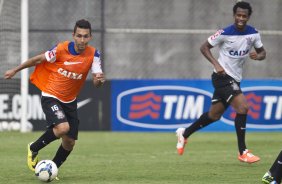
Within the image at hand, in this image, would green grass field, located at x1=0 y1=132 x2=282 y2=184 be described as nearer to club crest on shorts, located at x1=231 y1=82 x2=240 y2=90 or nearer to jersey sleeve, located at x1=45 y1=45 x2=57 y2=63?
club crest on shorts, located at x1=231 y1=82 x2=240 y2=90

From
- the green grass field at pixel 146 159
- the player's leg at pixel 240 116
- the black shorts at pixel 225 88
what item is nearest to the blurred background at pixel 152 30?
the green grass field at pixel 146 159

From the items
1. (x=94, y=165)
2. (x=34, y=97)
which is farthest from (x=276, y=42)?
(x=94, y=165)

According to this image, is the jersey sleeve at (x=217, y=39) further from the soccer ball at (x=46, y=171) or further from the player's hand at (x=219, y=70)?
the soccer ball at (x=46, y=171)

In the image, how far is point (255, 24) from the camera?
Result: 20.8m

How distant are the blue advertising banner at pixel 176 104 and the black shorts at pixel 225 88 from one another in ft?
19.8

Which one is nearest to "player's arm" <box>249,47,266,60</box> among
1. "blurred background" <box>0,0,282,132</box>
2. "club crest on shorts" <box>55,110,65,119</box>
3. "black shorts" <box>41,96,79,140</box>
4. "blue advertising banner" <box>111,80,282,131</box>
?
"black shorts" <box>41,96,79,140</box>

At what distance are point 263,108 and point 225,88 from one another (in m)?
6.56

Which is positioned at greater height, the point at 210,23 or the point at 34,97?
the point at 210,23

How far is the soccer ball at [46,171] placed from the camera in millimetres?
9633

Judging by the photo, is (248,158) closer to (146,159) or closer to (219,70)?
(219,70)

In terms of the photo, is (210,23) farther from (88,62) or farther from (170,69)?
(88,62)

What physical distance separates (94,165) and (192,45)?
A: 9710 millimetres

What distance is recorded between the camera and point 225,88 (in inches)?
491

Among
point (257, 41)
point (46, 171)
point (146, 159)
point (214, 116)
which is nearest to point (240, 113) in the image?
point (214, 116)
